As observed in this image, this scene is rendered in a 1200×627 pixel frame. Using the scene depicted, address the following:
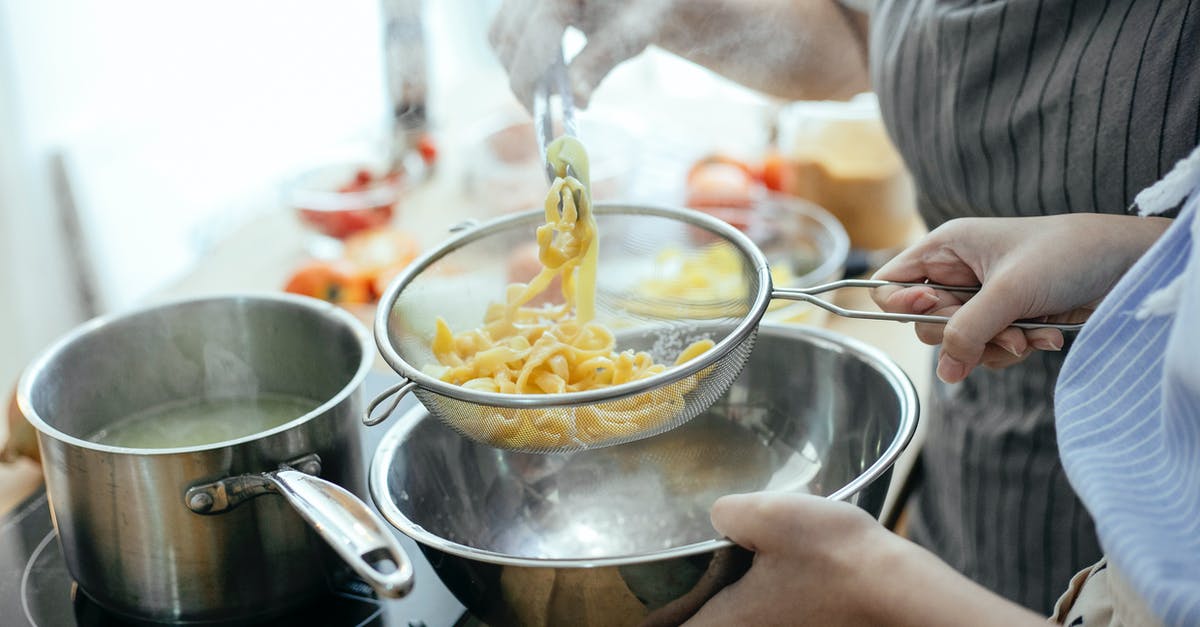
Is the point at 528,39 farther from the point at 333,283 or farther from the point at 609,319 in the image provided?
the point at 333,283

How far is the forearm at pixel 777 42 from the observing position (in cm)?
110

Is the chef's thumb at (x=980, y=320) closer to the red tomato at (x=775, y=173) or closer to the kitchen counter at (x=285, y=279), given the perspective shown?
the kitchen counter at (x=285, y=279)

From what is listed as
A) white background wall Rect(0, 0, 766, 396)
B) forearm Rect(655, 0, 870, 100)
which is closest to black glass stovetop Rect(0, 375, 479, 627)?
forearm Rect(655, 0, 870, 100)

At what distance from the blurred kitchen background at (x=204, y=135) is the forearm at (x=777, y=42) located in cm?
42

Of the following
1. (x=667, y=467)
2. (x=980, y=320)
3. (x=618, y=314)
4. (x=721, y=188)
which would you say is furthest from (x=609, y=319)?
(x=721, y=188)

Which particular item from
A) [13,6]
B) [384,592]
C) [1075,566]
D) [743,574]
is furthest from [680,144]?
[384,592]

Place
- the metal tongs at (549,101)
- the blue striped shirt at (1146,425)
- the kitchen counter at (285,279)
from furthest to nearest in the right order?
the kitchen counter at (285,279), the metal tongs at (549,101), the blue striped shirt at (1146,425)

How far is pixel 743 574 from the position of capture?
2.41 feet

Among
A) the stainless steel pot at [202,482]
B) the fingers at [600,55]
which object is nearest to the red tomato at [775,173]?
the fingers at [600,55]

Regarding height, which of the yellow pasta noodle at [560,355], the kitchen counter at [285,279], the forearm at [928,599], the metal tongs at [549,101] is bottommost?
the kitchen counter at [285,279]

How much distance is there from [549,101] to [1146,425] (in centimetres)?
56

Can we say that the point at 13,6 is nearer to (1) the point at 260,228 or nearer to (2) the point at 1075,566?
(1) the point at 260,228

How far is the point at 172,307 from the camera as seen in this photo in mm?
945

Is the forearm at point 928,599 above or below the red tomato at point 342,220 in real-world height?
above
